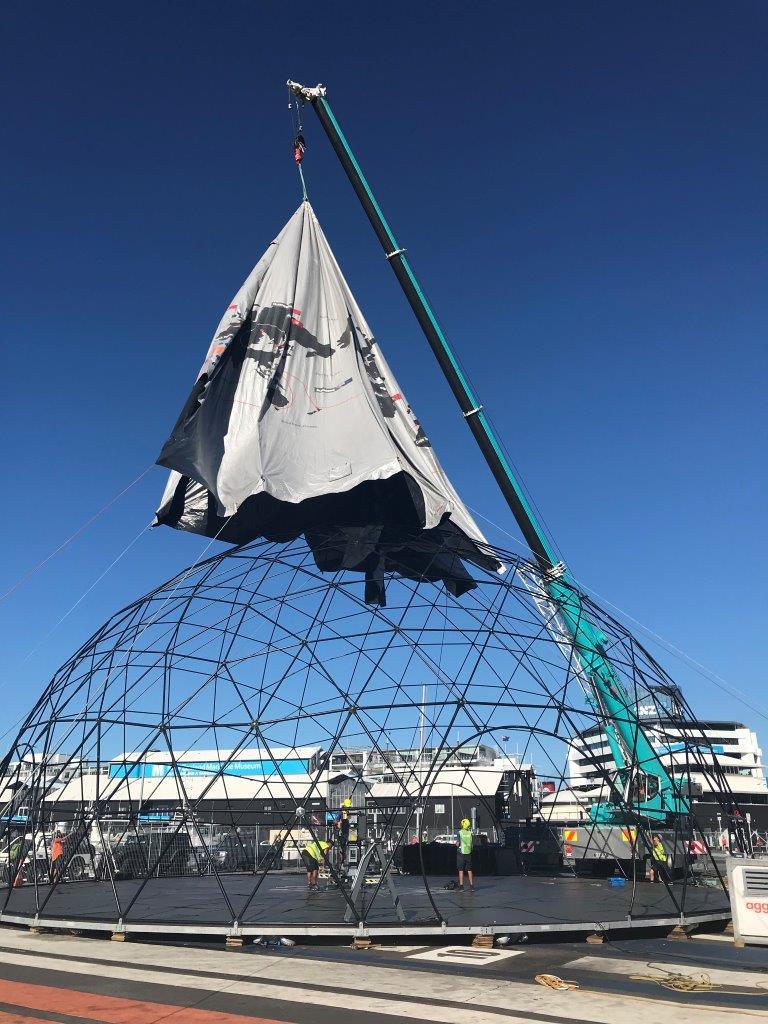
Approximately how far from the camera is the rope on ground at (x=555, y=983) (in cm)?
906

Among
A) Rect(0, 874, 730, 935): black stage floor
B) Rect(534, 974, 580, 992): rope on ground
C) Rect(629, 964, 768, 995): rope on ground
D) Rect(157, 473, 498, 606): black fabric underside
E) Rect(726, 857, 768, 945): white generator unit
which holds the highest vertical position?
Rect(157, 473, 498, 606): black fabric underside

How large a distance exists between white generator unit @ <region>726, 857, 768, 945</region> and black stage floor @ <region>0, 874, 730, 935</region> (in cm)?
302

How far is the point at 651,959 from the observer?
432 inches

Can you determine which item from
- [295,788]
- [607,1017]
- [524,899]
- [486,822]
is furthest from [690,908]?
[295,788]

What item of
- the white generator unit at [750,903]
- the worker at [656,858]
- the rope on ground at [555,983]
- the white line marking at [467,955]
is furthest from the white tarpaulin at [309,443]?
the rope on ground at [555,983]

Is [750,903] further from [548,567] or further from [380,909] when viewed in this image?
[548,567]

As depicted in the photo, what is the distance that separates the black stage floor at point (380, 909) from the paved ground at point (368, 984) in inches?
19.2

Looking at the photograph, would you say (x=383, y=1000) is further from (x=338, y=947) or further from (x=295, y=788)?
(x=295, y=788)

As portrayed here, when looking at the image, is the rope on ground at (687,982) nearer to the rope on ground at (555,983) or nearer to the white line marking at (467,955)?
the rope on ground at (555,983)

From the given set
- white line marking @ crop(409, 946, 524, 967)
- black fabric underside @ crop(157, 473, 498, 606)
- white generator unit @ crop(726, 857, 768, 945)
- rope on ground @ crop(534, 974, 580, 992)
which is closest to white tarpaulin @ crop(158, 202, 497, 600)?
black fabric underside @ crop(157, 473, 498, 606)

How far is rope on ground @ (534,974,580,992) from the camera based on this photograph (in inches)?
357

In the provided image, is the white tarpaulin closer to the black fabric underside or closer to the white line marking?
the black fabric underside

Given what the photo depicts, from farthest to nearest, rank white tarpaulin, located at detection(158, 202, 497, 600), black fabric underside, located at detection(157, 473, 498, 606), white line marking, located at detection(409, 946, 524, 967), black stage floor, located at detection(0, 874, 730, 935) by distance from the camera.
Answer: black fabric underside, located at detection(157, 473, 498, 606) < white tarpaulin, located at detection(158, 202, 497, 600) < black stage floor, located at detection(0, 874, 730, 935) < white line marking, located at detection(409, 946, 524, 967)

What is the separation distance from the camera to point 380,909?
14.9m
